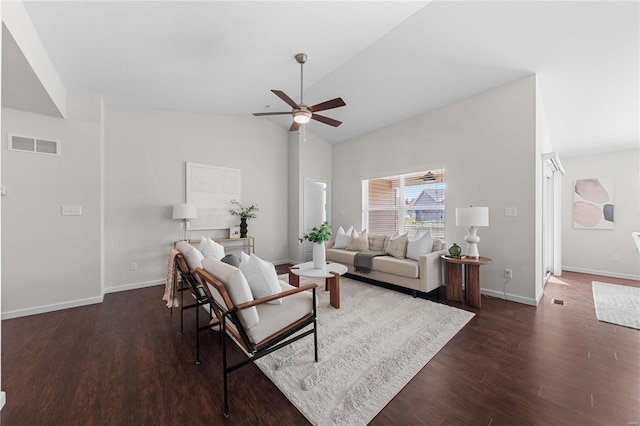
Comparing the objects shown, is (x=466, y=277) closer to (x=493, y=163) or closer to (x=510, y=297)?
(x=510, y=297)

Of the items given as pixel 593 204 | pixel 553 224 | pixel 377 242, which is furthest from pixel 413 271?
pixel 593 204

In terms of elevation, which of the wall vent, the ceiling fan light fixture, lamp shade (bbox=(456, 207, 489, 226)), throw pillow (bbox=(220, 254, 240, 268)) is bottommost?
throw pillow (bbox=(220, 254, 240, 268))

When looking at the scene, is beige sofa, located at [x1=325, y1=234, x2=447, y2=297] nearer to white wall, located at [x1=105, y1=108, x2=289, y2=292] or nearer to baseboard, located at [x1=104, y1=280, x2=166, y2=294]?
white wall, located at [x1=105, y1=108, x2=289, y2=292]

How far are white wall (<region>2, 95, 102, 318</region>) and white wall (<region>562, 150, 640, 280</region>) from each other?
846 cm

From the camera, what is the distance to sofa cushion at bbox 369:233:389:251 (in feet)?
15.1

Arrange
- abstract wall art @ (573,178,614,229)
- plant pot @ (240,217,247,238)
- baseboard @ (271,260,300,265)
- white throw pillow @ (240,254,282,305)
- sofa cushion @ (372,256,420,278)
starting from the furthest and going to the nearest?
baseboard @ (271,260,300,265), plant pot @ (240,217,247,238), abstract wall art @ (573,178,614,229), sofa cushion @ (372,256,420,278), white throw pillow @ (240,254,282,305)

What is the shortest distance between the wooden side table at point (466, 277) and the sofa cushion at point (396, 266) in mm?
424

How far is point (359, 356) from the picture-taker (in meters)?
2.11

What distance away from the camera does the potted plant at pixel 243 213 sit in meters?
4.99

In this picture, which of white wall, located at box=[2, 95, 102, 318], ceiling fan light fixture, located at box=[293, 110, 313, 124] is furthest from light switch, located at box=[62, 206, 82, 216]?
ceiling fan light fixture, located at box=[293, 110, 313, 124]

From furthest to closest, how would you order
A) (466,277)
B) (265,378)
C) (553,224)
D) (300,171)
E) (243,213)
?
(300,171) → (243,213) → (553,224) → (466,277) → (265,378)

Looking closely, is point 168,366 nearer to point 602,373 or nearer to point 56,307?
point 56,307

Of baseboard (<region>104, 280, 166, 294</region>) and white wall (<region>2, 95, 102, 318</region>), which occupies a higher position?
white wall (<region>2, 95, 102, 318</region>)

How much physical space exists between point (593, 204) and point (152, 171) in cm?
830
